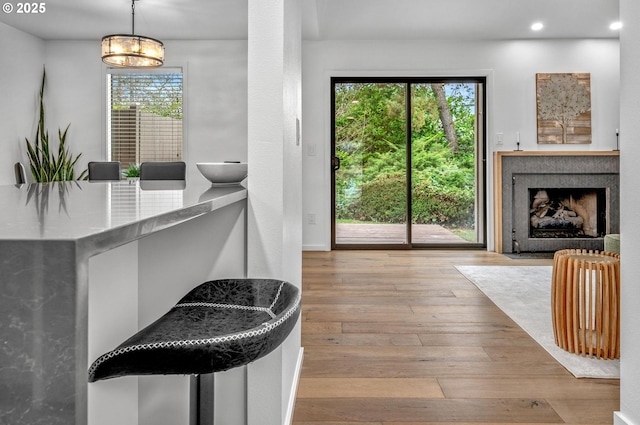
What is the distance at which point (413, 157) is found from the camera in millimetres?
5789

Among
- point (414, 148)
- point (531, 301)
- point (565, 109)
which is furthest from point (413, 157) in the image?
point (531, 301)

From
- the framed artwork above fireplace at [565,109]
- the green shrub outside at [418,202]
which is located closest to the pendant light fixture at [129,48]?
the green shrub outside at [418,202]

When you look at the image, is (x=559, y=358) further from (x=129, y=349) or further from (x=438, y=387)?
(x=129, y=349)

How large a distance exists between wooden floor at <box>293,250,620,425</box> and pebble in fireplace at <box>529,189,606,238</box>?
93.0 inches

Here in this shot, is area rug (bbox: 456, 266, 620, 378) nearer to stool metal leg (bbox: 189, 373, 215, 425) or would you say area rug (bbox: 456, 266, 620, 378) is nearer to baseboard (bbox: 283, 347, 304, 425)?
baseboard (bbox: 283, 347, 304, 425)

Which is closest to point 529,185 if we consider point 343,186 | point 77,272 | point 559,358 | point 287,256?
point 343,186

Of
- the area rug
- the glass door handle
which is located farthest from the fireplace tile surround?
the glass door handle

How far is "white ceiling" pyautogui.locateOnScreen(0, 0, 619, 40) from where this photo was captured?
457 centimetres

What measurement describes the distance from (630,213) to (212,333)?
54.6 inches

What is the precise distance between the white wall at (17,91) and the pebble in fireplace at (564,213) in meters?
6.35

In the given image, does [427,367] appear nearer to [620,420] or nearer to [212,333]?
[620,420]

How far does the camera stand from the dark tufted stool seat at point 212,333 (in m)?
0.77

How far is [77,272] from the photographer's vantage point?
1.47 feet

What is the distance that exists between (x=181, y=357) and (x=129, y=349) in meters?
0.09
